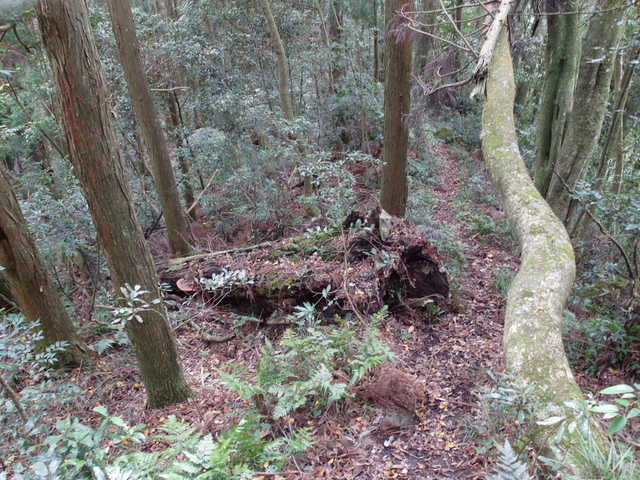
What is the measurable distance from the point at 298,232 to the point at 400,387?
5.99m

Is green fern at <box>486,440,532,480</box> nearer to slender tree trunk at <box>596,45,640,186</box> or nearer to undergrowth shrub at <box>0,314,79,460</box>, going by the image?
undergrowth shrub at <box>0,314,79,460</box>

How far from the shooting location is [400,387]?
11.3 ft

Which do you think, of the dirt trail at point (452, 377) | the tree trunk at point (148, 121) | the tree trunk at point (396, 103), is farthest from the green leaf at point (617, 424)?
the tree trunk at point (148, 121)

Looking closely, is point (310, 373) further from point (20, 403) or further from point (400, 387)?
point (20, 403)

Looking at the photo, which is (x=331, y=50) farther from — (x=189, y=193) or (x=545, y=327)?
(x=545, y=327)

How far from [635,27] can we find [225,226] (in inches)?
370

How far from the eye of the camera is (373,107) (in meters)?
11.7

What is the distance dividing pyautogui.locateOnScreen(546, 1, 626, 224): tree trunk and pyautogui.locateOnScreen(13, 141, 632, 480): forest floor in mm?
1650

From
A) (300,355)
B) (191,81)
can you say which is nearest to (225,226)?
(191,81)

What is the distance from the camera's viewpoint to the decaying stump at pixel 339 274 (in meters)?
4.79

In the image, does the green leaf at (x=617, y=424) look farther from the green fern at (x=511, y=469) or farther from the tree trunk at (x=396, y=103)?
the tree trunk at (x=396, y=103)

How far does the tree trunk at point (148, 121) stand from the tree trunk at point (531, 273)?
6.00m

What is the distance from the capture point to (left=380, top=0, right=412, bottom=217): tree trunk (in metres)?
5.82

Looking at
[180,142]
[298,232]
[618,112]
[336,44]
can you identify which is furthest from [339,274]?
[336,44]
